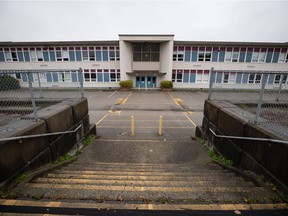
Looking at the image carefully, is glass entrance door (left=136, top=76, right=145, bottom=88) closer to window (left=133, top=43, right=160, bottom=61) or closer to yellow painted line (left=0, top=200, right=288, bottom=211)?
window (left=133, top=43, right=160, bottom=61)

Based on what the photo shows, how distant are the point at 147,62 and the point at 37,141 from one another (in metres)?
24.6

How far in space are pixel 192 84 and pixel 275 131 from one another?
81.4 ft

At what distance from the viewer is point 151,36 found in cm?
2448

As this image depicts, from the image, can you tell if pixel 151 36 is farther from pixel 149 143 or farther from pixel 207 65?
pixel 149 143

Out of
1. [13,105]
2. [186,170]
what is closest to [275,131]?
[186,170]

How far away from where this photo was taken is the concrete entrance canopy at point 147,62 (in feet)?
80.7

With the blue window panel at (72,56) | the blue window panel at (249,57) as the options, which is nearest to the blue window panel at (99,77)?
the blue window panel at (72,56)

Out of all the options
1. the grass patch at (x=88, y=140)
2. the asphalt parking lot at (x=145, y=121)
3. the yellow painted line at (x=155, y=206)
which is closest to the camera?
the yellow painted line at (x=155, y=206)

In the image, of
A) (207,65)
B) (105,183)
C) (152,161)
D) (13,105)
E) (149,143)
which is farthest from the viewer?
(207,65)

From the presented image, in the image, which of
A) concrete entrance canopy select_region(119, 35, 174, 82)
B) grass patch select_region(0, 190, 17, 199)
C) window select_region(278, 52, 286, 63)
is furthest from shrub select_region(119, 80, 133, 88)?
window select_region(278, 52, 286, 63)

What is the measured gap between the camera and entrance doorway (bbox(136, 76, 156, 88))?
27578 millimetres

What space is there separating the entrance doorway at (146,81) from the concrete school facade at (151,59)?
1.24ft

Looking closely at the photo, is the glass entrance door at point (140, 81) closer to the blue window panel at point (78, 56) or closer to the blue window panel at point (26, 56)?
the blue window panel at point (78, 56)

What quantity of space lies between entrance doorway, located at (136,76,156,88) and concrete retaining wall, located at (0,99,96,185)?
70.6 feet
